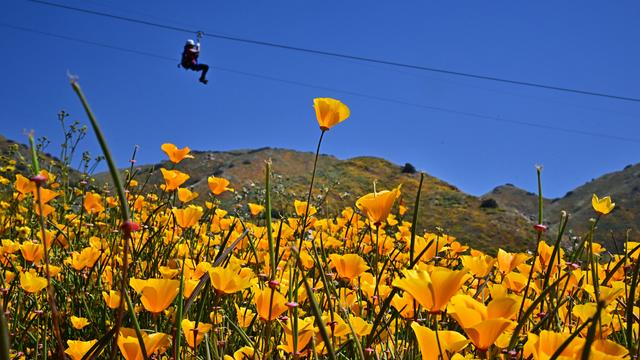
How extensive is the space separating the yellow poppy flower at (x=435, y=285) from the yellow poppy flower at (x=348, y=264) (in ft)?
2.03

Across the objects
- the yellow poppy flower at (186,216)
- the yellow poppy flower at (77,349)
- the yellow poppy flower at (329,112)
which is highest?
the yellow poppy flower at (329,112)

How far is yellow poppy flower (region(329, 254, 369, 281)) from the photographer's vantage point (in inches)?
58.9

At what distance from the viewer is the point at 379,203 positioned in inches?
52.7

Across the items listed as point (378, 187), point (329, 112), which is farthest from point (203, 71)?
point (329, 112)

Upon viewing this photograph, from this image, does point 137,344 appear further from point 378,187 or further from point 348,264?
point 378,187

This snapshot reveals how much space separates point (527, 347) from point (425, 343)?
0.57ft

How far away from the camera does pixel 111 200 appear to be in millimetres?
3461

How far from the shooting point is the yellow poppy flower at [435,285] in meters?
0.85

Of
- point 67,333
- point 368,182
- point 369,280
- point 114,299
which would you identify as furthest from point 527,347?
point 368,182

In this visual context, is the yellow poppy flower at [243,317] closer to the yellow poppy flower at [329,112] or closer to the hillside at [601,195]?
the yellow poppy flower at [329,112]

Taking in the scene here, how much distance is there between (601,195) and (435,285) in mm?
63071

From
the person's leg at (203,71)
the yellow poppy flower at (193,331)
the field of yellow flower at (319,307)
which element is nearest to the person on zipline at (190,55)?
the person's leg at (203,71)

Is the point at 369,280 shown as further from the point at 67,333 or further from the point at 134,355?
the point at 67,333

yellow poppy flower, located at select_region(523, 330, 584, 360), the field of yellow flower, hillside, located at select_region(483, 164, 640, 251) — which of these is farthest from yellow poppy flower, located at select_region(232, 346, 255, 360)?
hillside, located at select_region(483, 164, 640, 251)
